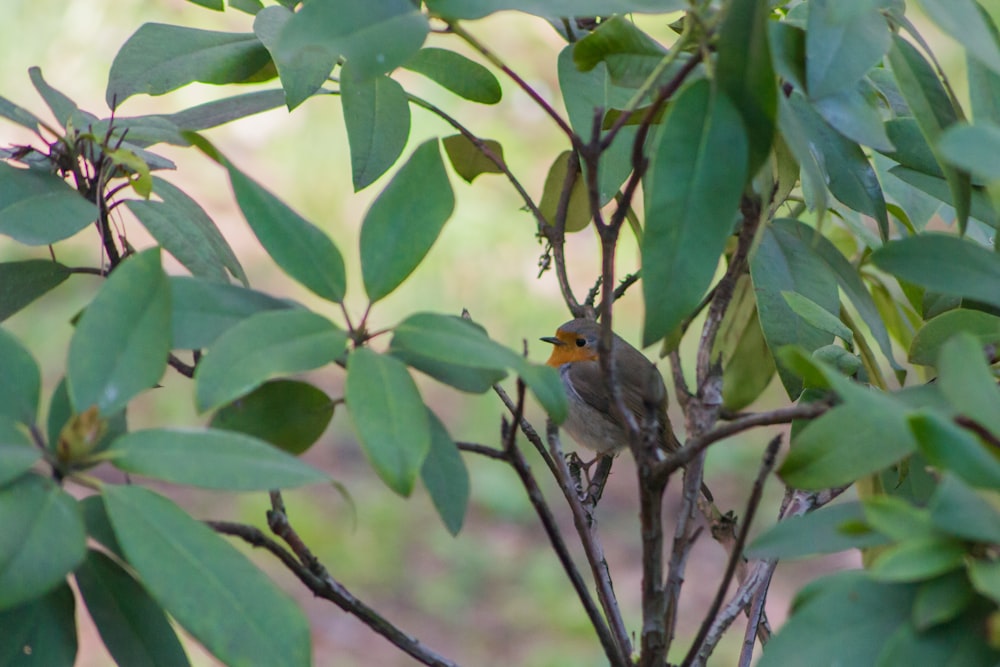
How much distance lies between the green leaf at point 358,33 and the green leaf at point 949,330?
468 mm

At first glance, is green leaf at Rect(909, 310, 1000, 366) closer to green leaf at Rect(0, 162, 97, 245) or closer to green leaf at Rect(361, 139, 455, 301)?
green leaf at Rect(361, 139, 455, 301)

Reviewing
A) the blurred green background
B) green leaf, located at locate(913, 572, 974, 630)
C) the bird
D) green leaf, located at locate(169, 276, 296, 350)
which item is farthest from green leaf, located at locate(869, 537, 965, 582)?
the blurred green background

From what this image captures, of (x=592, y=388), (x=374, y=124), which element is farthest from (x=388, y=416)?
(x=592, y=388)

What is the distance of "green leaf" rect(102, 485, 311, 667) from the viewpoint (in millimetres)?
574

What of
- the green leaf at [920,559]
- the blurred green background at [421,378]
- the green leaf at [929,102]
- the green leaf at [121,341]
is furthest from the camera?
the blurred green background at [421,378]

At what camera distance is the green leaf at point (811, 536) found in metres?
0.63

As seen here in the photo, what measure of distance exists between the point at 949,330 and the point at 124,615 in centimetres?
65

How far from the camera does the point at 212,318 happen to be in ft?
2.28

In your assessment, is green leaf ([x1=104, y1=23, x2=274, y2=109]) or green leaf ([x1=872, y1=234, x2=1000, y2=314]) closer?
green leaf ([x1=872, y1=234, x2=1000, y2=314])

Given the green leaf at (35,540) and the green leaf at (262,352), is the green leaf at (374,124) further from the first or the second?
the green leaf at (35,540)

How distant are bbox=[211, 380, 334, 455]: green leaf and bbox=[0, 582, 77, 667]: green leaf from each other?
153 mm

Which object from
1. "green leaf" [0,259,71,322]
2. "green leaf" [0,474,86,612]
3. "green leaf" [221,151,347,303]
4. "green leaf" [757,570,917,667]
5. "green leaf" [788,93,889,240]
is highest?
"green leaf" [788,93,889,240]

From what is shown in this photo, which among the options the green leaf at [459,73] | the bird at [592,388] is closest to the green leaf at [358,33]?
the green leaf at [459,73]

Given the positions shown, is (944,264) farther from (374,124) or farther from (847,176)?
(374,124)
